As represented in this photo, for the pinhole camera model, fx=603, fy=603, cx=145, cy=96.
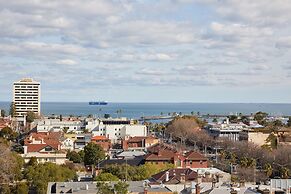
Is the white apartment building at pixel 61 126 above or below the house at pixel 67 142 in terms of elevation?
above

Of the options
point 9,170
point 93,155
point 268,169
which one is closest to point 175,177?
point 9,170

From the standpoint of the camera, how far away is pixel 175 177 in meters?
53.2

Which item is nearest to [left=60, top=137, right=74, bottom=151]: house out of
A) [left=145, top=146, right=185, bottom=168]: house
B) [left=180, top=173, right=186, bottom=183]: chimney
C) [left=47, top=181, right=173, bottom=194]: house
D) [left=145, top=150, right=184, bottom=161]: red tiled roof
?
[left=145, top=150, right=184, bottom=161]: red tiled roof

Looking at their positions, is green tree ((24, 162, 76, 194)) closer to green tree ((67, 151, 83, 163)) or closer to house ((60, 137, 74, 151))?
green tree ((67, 151, 83, 163))

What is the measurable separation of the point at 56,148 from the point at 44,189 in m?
28.6

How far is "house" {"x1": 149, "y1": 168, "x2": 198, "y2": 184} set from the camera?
5181cm

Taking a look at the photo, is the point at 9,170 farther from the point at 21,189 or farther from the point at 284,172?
the point at 284,172

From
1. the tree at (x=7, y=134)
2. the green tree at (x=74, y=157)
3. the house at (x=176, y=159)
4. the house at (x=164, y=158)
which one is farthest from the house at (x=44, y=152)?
the tree at (x=7, y=134)

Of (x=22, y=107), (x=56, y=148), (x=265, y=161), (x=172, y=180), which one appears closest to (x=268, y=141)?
(x=265, y=161)

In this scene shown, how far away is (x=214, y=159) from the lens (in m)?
87.9

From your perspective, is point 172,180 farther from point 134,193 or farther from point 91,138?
point 91,138

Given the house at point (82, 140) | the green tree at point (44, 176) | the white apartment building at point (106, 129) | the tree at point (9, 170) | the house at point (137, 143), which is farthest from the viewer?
the white apartment building at point (106, 129)

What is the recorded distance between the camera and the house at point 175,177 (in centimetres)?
5181

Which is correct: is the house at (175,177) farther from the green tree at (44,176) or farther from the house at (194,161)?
the house at (194,161)
